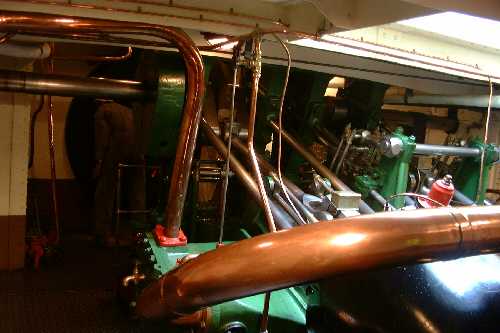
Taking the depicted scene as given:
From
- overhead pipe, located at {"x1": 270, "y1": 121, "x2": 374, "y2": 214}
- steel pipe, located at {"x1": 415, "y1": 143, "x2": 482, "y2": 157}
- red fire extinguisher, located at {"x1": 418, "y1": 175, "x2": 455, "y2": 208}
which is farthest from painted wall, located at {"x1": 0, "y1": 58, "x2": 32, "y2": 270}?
steel pipe, located at {"x1": 415, "y1": 143, "x2": 482, "y2": 157}

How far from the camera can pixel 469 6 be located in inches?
35.2

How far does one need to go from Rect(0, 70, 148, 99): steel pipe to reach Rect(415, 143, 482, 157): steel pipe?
1.70m

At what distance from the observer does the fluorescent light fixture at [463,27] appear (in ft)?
4.51

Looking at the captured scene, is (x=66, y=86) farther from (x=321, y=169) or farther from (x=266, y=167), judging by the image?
(x=321, y=169)

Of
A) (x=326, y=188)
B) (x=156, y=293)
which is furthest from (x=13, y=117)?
(x=156, y=293)

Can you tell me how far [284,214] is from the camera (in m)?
1.88

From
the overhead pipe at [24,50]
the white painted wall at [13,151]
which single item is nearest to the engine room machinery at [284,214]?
the overhead pipe at [24,50]

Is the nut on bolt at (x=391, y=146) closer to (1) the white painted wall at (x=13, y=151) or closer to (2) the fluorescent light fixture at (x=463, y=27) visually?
(2) the fluorescent light fixture at (x=463, y=27)

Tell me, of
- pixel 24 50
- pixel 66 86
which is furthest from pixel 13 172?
pixel 24 50

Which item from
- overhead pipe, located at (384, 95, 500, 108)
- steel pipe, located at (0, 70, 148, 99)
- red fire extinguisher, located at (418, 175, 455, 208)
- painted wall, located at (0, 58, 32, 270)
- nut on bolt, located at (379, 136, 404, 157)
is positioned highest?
overhead pipe, located at (384, 95, 500, 108)

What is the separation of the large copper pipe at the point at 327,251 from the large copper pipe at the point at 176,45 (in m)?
0.79

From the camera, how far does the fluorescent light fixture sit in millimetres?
1374

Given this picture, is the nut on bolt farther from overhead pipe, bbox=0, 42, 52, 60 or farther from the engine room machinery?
overhead pipe, bbox=0, 42, 52, 60

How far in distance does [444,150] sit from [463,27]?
4.51 ft
